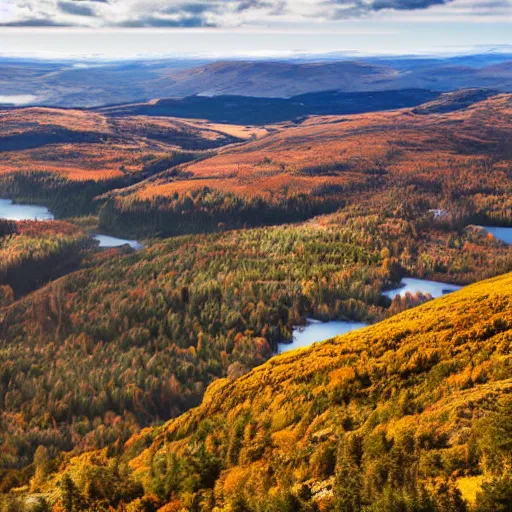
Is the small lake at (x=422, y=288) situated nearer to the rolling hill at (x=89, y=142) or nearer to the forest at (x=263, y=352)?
the forest at (x=263, y=352)

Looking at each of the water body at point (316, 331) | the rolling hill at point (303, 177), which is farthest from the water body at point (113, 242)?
the water body at point (316, 331)

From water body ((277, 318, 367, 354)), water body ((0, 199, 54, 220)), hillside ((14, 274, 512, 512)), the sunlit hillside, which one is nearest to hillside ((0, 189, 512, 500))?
water body ((277, 318, 367, 354))

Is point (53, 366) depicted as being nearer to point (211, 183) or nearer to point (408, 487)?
point (408, 487)

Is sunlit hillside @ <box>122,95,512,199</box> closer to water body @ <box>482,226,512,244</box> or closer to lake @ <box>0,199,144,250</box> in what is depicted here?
lake @ <box>0,199,144,250</box>

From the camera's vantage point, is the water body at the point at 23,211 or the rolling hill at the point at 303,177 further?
the water body at the point at 23,211

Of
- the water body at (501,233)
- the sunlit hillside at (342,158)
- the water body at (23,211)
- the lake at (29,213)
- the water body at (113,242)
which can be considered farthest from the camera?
the water body at (23,211)

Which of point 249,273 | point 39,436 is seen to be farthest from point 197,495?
point 249,273
